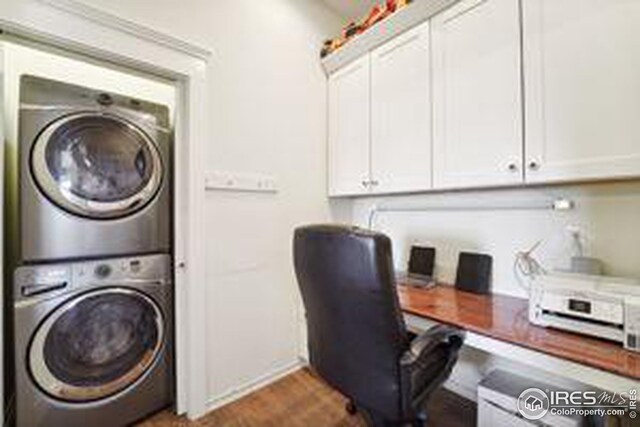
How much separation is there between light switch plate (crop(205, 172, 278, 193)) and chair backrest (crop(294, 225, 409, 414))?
0.81 metres

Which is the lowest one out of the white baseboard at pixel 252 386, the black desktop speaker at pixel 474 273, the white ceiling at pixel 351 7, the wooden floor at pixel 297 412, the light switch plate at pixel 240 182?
the wooden floor at pixel 297 412

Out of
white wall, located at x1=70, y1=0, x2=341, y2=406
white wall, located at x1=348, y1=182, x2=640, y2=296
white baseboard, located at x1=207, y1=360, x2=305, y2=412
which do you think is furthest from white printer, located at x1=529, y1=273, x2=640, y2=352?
white baseboard, located at x1=207, y1=360, x2=305, y2=412

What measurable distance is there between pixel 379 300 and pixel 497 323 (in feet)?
2.16

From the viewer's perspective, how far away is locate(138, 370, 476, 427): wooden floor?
5.66ft

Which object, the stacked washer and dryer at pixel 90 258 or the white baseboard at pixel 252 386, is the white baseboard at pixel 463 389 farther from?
the stacked washer and dryer at pixel 90 258

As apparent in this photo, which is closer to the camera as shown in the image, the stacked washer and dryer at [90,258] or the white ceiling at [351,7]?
the stacked washer and dryer at [90,258]

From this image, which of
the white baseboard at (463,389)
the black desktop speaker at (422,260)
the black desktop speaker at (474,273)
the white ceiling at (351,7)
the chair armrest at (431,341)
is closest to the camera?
the chair armrest at (431,341)

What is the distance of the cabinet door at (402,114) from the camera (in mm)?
1827

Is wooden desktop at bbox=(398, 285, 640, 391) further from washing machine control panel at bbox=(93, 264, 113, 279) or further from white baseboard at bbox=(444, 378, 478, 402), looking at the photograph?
washing machine control panel at bbox=(93, 264, 113, 279)

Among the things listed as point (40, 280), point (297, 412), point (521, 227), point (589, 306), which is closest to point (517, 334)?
point (589, 306)

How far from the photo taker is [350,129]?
233 centimetres

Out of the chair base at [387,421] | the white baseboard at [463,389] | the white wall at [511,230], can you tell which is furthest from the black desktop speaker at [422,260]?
→ the chair base at [387,421]

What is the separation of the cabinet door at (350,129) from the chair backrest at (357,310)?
3.64ft

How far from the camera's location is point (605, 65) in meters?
1.21
